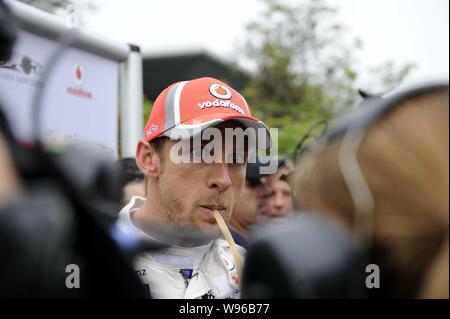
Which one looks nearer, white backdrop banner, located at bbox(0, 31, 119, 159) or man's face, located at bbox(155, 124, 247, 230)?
man's face, located at bbox(155, 124, 247, 230)

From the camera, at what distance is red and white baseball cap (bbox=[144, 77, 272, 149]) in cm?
203

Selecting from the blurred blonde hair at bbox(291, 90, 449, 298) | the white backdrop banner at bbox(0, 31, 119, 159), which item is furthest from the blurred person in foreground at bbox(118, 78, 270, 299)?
the blurred blonde hair at bbox(291, 90, 449, 298)

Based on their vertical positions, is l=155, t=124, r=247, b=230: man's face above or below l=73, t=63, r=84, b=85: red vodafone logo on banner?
below

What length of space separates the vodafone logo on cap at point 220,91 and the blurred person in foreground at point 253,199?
1.17m

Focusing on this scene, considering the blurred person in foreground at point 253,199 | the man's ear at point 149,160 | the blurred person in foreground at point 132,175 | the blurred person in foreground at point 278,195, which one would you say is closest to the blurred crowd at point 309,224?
the man's ear at point 149,160

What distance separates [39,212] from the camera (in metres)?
0.61

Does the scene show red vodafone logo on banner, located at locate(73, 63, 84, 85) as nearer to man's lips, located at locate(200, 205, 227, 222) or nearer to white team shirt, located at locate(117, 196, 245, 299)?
white team shirt, located at locate(117, 196, 245, 299)

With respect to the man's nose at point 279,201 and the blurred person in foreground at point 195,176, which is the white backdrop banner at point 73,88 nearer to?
the blurred person in foreground at point 195,176

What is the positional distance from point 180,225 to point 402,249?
1.14 m

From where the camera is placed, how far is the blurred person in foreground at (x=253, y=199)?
3.32m

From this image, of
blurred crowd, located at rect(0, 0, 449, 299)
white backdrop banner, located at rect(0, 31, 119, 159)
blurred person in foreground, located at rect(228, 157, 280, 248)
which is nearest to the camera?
blurred crowd, located at rect(0, 0, 449, 299)

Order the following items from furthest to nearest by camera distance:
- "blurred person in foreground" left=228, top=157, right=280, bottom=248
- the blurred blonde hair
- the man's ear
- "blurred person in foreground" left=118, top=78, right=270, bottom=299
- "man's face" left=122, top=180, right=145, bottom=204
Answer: "blurred person in foreground" left=228, top=157, right=280, bottom=248, "man's face" left=122, top=180, right=145, bottom=204, the man's ear, "blurred person in foreground" left=118, top=78, right=270, bottom=299, the blurred blonde hair

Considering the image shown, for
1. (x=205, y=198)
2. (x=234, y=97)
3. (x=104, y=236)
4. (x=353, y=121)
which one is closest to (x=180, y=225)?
(x=205, y=198)

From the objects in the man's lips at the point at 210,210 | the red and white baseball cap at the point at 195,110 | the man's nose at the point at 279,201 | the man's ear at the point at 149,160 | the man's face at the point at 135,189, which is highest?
the red and white baseball cap at the point at 195,110
